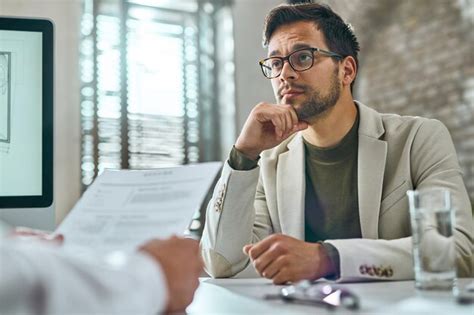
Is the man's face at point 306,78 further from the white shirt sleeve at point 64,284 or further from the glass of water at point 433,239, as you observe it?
the white shirt sleeve at point 64,284

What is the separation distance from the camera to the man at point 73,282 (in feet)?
1.63

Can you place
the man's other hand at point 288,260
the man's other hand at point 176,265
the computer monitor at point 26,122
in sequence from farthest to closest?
the computer monitor at point 26,122 < the man's other hand at point 288,260 < the man's other hand at point 176,265

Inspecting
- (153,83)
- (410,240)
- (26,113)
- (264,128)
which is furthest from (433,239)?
(153,83)

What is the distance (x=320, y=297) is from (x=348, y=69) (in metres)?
1.09

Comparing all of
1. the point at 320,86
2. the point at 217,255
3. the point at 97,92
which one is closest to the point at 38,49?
the point at 217,255

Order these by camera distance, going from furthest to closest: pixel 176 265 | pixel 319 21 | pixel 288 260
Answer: pixel 319 21 < pixel 288 260 < pixel 176 265

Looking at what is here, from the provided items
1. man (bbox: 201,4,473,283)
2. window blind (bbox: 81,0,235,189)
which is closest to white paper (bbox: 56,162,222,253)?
man (bbox: 201,4,473,283)

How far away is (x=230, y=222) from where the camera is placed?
1.35 metres

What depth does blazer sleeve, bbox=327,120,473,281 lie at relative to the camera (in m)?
1.04

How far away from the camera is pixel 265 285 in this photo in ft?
3.26

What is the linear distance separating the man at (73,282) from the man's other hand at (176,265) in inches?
1.6

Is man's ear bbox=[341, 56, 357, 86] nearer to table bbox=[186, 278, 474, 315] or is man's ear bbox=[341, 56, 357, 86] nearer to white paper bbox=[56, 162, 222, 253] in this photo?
table bbox=[186, 278, 474, 315]

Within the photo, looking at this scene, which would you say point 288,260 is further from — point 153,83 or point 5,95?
point 153,83

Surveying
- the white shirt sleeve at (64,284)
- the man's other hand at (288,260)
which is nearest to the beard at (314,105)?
the man's other hand at (288,260)
